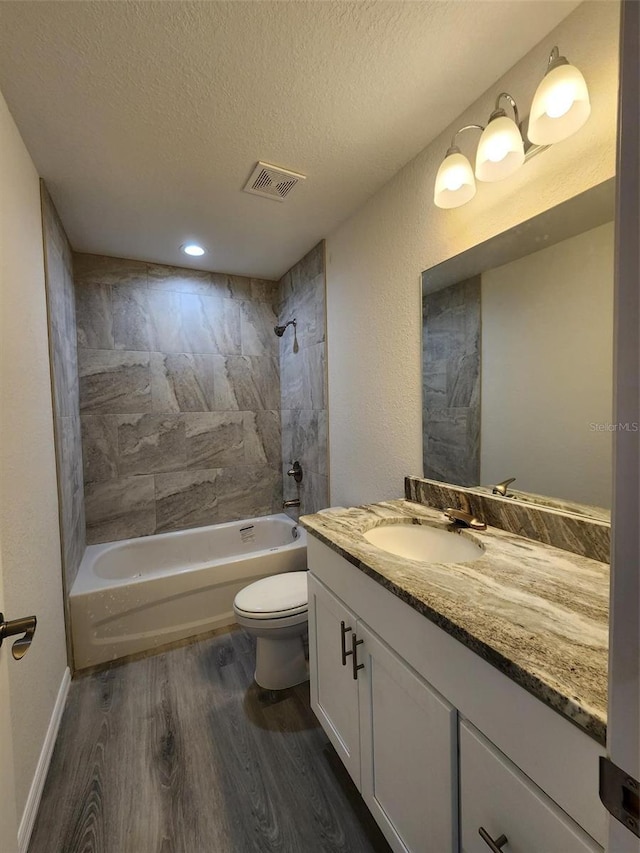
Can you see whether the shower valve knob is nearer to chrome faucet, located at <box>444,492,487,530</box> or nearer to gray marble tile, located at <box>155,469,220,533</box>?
gray marble tile, located at <box>155,469,220,533</box>

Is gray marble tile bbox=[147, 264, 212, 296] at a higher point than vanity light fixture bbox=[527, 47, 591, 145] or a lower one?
higher

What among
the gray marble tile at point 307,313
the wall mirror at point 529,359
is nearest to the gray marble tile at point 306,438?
the gray marble tile at point 307,313

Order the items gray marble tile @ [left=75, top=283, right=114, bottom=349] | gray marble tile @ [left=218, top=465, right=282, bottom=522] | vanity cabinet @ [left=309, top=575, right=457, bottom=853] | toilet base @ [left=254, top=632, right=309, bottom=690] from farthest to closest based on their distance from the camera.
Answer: gray marble tile @ [left=218, top=465, right=282, bottom=522], gray marble tile @ [left=75, top=283, right=114, bottom=349], toilet base @ [left=254, top=632, right=309, bottom=690], vanity cabinet @ [left=309, top=575, right=457, bottom=853]

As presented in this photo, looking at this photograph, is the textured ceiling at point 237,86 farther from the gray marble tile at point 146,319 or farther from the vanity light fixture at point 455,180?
the gray marble tile at point 146,319

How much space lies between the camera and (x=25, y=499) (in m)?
1.27

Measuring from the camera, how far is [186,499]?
9.24ft

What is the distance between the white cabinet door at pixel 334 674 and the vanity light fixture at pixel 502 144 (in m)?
1.49

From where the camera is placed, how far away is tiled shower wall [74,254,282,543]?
253cm

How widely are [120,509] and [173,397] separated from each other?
899 mm

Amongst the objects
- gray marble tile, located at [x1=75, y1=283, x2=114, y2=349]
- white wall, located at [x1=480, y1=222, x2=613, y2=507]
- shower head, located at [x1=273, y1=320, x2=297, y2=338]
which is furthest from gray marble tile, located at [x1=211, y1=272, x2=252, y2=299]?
white wall, located at [x1=480, y1=222, x2=613, y2=507]

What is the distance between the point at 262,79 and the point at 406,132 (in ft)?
1.92

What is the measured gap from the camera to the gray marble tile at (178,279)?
2.67m

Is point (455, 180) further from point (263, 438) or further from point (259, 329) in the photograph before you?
point (263, 438)

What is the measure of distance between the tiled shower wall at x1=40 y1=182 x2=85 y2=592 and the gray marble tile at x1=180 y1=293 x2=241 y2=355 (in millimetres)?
731
